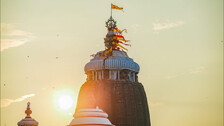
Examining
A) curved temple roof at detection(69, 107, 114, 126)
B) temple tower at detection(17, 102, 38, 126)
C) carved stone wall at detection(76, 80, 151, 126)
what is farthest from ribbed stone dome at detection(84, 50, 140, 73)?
curved temple roof at detection(69, 107, 114, 126)

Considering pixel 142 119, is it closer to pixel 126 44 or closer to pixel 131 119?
pixel 131 119

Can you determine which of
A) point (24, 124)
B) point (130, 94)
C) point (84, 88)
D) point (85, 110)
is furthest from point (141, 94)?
point (85, 110)

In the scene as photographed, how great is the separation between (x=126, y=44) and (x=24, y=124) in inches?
942

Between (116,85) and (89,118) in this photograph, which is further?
(116,85)

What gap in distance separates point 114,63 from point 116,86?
131 inches

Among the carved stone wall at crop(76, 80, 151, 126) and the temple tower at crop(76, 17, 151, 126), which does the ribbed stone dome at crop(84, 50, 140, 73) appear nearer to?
the temple tower at crop(76, 17, 151, 126)

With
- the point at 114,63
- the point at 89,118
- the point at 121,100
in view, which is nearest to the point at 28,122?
the point at 89,118

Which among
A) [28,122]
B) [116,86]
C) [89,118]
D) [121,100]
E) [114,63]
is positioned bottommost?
[89,118]

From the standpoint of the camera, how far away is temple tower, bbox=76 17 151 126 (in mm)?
79000

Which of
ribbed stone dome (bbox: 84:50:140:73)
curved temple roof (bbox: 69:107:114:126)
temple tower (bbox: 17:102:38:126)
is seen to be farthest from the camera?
ribbed stone dome (bbox: 84:50:140:73)

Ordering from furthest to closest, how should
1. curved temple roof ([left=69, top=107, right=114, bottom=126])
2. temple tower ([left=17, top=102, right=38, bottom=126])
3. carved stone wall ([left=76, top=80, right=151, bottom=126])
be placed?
1. carved stone wall ([left=76, top=80, right=151, bottom=126])
2. temple tower ([left=17, top=102, right=38, bottom=126])
3. curved temple roof ([left=69, top=107, right=114, bottom=126])

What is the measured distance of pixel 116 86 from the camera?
3169 inches

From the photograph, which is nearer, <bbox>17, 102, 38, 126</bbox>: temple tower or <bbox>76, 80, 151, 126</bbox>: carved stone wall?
<bbox>17, 102, 38, 126</bbox>: temple tower

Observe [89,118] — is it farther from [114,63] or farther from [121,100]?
[114,63]
